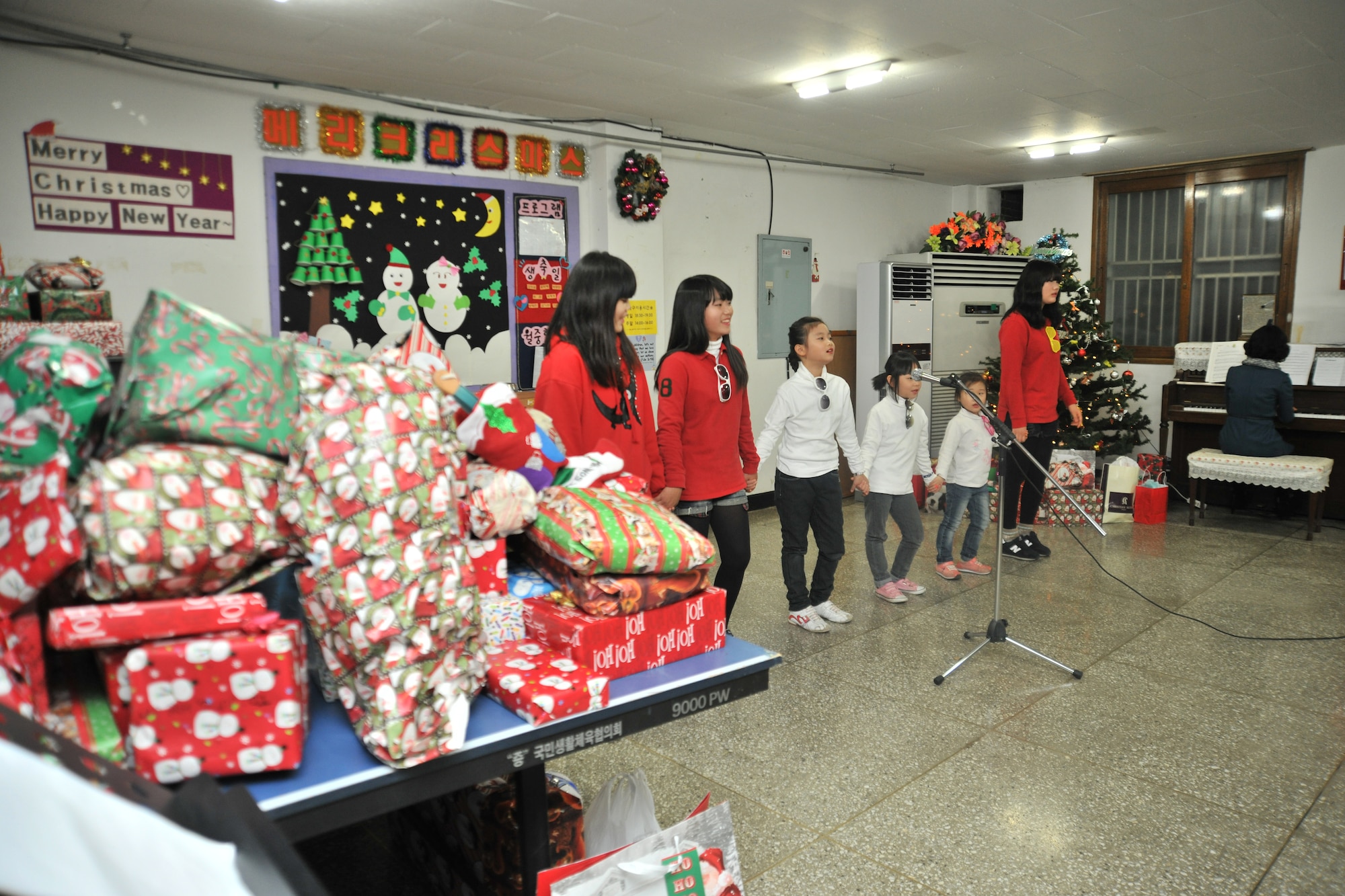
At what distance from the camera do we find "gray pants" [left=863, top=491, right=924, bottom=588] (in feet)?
13.1

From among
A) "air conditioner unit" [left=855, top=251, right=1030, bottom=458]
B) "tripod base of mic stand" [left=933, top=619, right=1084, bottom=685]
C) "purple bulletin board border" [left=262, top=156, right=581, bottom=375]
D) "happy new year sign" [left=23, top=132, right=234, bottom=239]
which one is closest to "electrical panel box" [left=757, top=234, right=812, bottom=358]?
"air conditioner unit" [left=855, top=251, right=1030, bottom=458]

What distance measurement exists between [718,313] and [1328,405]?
15.4 ft

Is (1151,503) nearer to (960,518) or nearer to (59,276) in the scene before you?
(960,518)

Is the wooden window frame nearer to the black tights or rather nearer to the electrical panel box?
the electrical panel box

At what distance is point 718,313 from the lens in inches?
119

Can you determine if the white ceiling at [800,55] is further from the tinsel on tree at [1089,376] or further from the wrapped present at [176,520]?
the wrapped present at [176,520]

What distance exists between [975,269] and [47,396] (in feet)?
22.1

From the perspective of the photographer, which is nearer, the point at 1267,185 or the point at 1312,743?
the point at 1312,743

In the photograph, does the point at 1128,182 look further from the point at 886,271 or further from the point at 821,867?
the point at 821,867

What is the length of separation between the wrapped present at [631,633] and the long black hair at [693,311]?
58.9 inches

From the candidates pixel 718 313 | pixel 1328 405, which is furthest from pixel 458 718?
pixel 1328 405

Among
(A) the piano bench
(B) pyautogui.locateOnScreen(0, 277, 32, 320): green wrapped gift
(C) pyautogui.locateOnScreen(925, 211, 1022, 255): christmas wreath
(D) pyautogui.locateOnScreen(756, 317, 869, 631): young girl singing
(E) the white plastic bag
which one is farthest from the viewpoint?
(C) pyautogui.locateOnScreen(925, 211, 1022, 255): christmas wreath

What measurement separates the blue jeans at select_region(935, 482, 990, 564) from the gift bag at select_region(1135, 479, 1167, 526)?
1.77m

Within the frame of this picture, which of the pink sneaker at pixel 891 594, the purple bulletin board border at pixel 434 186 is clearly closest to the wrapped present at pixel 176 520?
the purple bulletin board border at pixel 434 186
